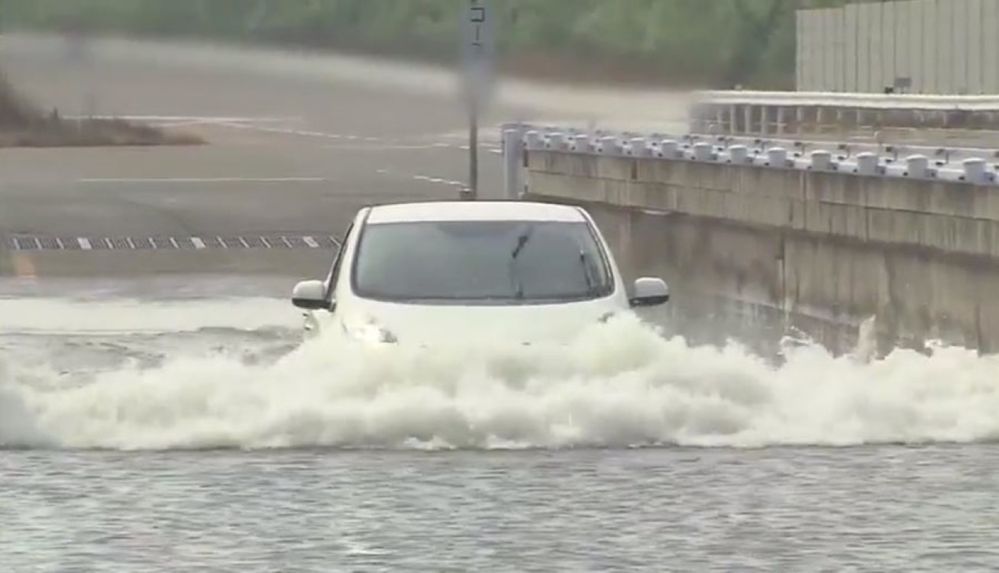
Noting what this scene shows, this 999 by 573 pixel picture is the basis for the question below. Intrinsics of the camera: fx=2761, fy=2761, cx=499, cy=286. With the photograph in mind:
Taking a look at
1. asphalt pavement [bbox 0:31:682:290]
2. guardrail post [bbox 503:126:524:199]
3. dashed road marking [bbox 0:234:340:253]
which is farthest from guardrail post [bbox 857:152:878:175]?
dashed road marking [bbox 0:234:340:253]

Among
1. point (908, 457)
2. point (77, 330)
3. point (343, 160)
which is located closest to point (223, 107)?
point (77, 330)

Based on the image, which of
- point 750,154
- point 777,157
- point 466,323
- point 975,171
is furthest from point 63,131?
point 466,323

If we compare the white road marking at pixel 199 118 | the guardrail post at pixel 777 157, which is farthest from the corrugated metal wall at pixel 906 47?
the white road marking at pixel 199 118

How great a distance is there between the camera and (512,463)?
14.6m

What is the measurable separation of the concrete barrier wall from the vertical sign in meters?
1.92

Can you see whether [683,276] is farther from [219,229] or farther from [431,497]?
[431,497]

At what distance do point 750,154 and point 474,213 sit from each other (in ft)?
35.3

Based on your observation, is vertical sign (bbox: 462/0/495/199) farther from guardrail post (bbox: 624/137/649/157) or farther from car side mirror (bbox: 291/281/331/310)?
car side mirror (bbox: 291/281/331/310)

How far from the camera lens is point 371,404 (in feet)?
51.5

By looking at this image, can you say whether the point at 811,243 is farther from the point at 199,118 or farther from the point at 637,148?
the point at 199,118

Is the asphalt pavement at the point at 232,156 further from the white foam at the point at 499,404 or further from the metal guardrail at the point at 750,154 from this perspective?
the white foam at the point at 499,404

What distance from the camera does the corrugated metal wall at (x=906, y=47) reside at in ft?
114

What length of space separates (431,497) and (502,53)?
17.4 m

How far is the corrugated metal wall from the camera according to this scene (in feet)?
114
